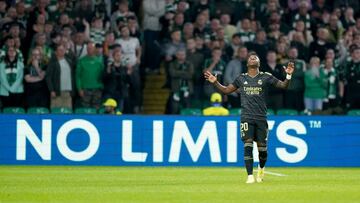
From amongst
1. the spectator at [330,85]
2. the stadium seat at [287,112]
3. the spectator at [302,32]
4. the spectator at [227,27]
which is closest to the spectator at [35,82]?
the spectator at [227,27]

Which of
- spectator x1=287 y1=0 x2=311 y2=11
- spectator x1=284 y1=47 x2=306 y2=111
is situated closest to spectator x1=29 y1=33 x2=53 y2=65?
spectator x1=284 y1=47 x2=306 y2=111

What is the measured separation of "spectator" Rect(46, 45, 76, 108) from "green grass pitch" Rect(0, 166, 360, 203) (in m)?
3.84

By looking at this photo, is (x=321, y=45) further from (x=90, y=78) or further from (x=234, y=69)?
(x=90, y=78)

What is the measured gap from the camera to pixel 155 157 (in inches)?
947

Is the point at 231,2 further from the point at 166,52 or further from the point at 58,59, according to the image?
the point at 58,59

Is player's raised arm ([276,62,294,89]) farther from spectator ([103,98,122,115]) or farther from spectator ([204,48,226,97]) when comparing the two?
spectator ([204,48,226,97])

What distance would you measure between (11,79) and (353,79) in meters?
8.95

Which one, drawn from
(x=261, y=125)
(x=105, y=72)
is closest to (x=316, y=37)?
(x=105, y=72)

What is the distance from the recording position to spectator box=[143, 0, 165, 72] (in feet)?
93.6

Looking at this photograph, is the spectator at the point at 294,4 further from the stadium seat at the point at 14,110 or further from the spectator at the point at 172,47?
the stadium seat at the point at 14,110

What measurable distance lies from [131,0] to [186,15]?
5.88ft

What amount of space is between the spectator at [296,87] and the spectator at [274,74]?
18cm

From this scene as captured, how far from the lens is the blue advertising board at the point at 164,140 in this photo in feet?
78.5

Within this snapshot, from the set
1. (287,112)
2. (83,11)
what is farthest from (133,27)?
(287,112)
